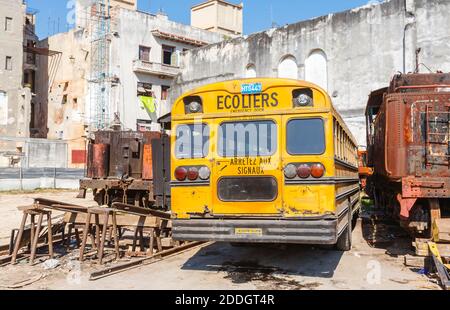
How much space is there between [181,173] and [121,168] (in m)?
7.69

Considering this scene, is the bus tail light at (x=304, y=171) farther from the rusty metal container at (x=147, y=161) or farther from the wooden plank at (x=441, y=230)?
the rusty metal container at (x=147, y=161)

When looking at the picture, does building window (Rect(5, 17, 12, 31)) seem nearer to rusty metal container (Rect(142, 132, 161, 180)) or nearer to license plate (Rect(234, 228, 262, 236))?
rusty metal container (Rect(142, 132, 161, 180))

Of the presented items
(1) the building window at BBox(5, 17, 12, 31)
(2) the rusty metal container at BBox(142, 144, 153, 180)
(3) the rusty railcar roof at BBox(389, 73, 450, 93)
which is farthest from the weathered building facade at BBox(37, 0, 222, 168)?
(3) the rusty railcar roof at BBox(389, 73, 450, 93)

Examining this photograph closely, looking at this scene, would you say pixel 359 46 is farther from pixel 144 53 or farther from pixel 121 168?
pixel 144 53

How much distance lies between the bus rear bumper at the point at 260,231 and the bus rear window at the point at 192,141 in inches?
38.8

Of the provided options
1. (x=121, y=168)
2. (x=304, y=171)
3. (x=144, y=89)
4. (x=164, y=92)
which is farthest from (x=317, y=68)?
(x=304, y=171)

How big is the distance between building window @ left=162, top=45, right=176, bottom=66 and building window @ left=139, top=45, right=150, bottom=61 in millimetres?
1577

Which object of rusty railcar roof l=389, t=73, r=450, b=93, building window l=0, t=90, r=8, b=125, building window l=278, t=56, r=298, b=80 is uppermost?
building window l=278, t=56, r=298, b=80

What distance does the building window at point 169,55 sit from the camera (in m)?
39.5

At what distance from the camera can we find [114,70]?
120 ft

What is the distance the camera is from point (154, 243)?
357 inches

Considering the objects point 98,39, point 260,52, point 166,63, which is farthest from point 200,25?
point 260,52

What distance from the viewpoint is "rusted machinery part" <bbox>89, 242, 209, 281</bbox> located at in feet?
22.6

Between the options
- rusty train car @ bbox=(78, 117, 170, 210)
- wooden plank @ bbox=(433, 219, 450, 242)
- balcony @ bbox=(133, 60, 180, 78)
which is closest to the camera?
wooden plank @ bbox=(433, 219, 450, 242)
